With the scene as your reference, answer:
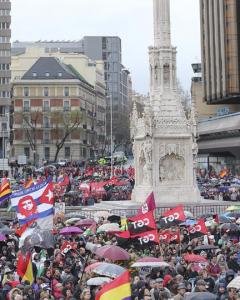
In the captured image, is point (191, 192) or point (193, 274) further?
point (191, 192)

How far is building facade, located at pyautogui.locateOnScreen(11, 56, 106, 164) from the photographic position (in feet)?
354

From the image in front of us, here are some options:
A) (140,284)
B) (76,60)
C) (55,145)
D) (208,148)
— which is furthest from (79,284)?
(76,60)

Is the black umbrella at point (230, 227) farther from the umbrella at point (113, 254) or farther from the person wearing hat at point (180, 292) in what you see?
the person wearing hat at point (180, 292)

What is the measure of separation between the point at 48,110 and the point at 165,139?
74975mm

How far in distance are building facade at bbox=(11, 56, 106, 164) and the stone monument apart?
68684 mm

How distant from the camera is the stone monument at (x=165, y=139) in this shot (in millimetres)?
36750

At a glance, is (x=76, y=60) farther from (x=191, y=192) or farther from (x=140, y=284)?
(x=140, y=284)

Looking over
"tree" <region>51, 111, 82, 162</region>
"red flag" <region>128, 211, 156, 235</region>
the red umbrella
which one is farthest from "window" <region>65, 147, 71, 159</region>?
the red umbrella

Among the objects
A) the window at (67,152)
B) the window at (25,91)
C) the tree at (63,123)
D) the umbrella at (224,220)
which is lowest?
the umbrella at (224,220)

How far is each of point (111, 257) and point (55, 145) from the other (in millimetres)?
93632

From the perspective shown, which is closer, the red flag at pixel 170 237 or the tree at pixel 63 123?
the red flag at pixel 170 237

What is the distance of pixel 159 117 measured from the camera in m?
37.2

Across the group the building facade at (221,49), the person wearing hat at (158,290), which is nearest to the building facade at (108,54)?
the building facade at (221,49)

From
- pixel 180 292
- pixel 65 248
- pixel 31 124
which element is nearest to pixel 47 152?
pixel 31 124
